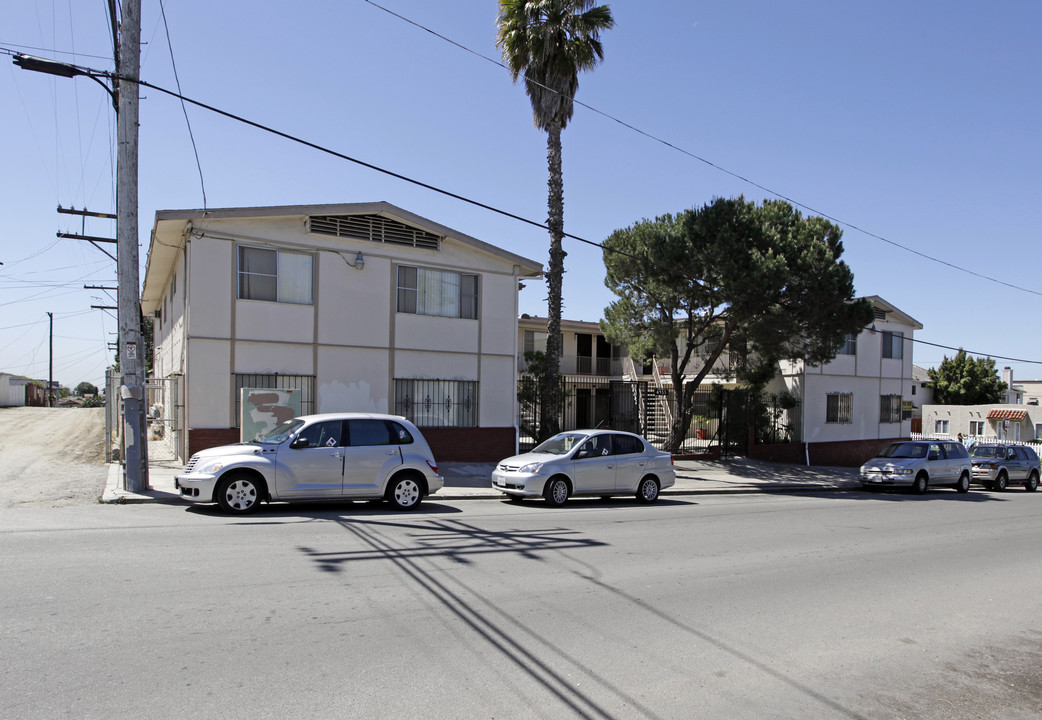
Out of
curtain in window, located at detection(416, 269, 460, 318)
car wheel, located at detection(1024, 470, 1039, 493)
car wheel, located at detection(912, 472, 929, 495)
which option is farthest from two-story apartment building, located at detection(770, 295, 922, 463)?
curtain in window, located at detection(416, 269, 460, 318)

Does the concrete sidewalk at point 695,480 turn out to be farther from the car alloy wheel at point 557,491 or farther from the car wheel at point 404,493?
the car wheel at point 404,493

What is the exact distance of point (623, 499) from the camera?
1602 centimetres

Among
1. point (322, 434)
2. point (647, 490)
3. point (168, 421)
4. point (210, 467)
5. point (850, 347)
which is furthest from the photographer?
point (850, 347)

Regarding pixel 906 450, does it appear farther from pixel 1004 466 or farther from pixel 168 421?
pixel 168 421

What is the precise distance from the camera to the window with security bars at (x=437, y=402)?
63.5 ft

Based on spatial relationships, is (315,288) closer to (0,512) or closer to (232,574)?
(0,512)

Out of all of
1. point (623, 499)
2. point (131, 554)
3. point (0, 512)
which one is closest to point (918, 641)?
point (131, 554)

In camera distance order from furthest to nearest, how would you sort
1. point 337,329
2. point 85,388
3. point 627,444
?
1. point 85,388
2. point 337,329
3. point 627,444

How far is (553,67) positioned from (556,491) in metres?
13.0

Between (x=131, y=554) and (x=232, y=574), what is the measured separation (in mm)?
1499

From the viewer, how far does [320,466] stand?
11242mm

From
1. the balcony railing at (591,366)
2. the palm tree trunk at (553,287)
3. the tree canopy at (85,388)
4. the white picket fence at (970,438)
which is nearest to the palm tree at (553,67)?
the palm tree trunk at (553,287)

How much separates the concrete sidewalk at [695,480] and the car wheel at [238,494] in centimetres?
186

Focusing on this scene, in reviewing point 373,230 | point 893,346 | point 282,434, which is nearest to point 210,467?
point 282,434
